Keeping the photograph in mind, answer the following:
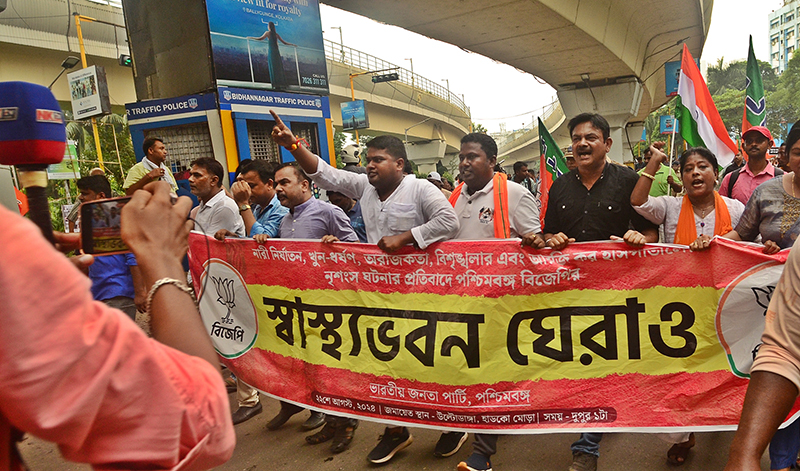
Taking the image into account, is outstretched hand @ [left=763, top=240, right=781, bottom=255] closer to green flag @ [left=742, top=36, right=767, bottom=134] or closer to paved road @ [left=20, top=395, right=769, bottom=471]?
paved road @ [left=20, top=395, right=769, bottom=471]

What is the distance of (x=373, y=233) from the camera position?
145 inches

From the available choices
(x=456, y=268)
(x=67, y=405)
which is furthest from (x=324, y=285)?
(x=67, y=405)

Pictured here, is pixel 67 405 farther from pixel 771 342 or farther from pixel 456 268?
pixel 456 268

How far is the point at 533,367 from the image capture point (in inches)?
120

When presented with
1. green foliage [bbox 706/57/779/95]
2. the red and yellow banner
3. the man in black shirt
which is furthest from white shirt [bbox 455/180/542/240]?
green foliage [bbox 706/57/779/95]

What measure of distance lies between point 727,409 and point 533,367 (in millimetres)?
1061

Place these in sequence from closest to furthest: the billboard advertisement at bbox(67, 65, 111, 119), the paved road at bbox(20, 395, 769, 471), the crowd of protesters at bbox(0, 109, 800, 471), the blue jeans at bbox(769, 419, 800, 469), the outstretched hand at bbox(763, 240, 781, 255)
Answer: the crowd of protesters at bbox(0, 109, 800, 471) < the blue jeans at bbox(769, 419, 800, 469) < the outstretched hand at bbox(763, 240, 781, 255) < the paved road at bbox(20, 395, 769, 471) < the billboard advertisement at bbox(67, 65, 111, 119)

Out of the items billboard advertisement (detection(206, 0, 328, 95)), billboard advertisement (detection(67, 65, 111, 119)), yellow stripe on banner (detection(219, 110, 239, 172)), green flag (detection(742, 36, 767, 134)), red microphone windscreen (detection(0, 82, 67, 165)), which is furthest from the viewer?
billboard advertisement (detection(67, 65, 111, 119))

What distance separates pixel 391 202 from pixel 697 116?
2935mm

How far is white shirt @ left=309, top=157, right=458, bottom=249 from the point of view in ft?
10.8

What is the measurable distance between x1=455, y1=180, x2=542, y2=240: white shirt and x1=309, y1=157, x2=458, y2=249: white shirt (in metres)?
0.33

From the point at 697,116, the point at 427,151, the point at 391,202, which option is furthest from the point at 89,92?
the point at 427,151

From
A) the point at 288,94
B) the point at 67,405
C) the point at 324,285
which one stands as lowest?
the point at 324,285

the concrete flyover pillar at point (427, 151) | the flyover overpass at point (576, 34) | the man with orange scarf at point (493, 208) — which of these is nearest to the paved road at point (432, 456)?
the man with orange scarf at point (493, 208)
